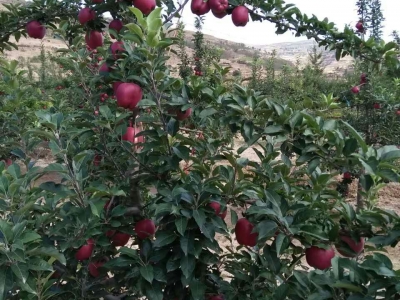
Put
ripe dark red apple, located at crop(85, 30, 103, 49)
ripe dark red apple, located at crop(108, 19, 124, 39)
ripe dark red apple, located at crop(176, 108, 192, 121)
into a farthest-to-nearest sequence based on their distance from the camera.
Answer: ripe dark red apple, located at crop(85, 30, 103, 49) → ripe dark red apple, located at crop(108, 19, 124, 39) → ripe dark red apple, located at crop(176, 108, 192, 121)

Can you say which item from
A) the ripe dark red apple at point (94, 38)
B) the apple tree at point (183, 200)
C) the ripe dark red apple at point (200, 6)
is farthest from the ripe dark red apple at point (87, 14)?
the ripe dark red apple at point (200, 6)

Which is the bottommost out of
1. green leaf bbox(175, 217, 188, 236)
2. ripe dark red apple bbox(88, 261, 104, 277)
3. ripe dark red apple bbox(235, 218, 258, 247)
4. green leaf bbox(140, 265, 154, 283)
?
ripe dark red apple bbox(88, 261, 104, 277)

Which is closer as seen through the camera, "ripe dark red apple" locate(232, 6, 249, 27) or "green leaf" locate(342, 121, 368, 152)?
"green leaf" locate(342, 121, 368, 152)

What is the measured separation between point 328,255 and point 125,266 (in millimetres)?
706

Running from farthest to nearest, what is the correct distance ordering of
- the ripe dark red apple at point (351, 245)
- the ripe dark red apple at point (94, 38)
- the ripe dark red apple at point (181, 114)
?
1. the ripe dark red apple at point (94, 38)
2. the ripe dark red apple at point (181, 114)
3. the ripe dark red apple at point (351, 245)

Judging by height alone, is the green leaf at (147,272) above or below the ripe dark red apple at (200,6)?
below

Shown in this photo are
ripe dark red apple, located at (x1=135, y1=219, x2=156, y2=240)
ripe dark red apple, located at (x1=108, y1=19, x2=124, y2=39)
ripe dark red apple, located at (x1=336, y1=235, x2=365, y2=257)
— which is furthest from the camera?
ripe dark red apple, located at (x1=108, y1=19, x2=124, y2=39)

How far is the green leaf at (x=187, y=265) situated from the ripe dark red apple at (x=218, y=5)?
100cm

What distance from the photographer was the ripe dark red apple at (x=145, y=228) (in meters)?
1.61

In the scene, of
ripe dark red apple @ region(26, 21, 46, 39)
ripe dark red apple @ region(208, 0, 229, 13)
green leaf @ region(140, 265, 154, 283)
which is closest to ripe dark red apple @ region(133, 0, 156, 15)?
ripe dark red apple @ region(208, 0, 229, 13)

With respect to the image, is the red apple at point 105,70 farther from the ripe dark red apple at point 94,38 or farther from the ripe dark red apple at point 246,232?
the ripe dark red apple at point 246,232

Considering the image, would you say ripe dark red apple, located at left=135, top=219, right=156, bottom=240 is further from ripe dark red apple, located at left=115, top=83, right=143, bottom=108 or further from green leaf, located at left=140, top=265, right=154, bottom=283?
ripe dark red apple, located at left=115, top=83, right=143, bottom=108

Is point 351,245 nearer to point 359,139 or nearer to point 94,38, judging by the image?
point 359,139

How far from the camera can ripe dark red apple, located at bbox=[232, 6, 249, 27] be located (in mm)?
1780
